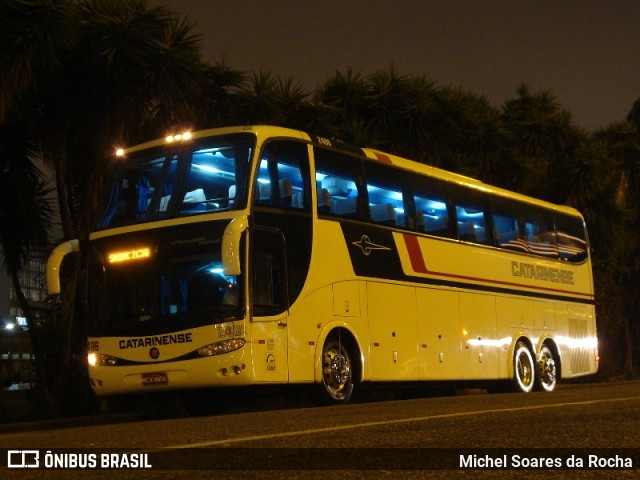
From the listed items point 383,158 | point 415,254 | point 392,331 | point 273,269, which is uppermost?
point 383,158

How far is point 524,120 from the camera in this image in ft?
103

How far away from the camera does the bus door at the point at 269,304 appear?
42.6ft

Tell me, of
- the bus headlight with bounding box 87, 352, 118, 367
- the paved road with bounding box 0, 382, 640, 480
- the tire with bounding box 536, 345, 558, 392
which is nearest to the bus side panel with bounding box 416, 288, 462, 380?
the tire with bounding box 536, 345, 558, 392

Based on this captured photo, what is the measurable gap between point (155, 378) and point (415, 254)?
5.04 meters

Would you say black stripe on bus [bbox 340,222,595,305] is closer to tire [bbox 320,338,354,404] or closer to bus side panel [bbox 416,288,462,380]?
bus side panel [bbox 416,288,462,380]

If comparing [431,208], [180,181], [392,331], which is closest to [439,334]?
[392,331]

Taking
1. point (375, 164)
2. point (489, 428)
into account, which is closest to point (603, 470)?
point (489, 428)

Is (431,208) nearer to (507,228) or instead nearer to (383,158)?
(383,158)

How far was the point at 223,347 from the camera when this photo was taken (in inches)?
503

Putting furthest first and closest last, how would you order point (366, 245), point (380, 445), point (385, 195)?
point (385, 195) → point (366, 245) → point (380, 445)

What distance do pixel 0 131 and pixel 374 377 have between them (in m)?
9.37

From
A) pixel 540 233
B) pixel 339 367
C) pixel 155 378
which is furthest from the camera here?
pixel 540 233

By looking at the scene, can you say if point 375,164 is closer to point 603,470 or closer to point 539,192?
point 603,470

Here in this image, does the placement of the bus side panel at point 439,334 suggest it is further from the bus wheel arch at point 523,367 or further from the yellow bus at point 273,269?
the bus wheel arch at point 523,367
